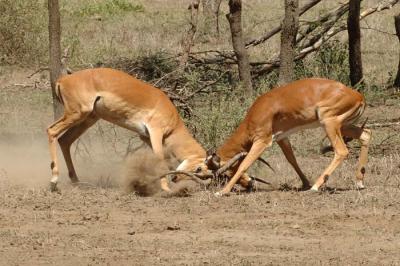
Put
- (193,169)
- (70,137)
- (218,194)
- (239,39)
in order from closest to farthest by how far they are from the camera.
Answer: (218,194) → (193,169) → (70,137) → (239,39)

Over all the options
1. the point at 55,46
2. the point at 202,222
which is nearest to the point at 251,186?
the point at 202,222

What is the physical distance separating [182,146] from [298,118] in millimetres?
1462

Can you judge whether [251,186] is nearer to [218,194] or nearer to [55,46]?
[218,194]

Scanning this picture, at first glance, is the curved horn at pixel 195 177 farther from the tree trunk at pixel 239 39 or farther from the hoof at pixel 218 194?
the tree trunk at pixel 239 39

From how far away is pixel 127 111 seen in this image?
38.5 feet

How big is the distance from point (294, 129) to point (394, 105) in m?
6.58

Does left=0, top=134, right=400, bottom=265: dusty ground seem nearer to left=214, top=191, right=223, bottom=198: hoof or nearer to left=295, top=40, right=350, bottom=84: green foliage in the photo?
left=214, top=191, right=223, bottom=198: hoof

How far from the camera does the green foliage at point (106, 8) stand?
98.0 feet

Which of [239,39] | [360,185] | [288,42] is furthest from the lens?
[239,39]

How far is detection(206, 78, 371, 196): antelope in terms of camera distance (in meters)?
11.3

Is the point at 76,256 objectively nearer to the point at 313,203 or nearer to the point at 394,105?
the point at 313,203

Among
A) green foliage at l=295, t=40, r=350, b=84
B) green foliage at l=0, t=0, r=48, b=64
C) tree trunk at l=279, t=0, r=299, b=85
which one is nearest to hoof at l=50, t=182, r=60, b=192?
tree trunk at l=279, t=0, r=299, b=85

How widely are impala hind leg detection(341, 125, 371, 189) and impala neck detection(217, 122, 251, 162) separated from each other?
1212 millimetres

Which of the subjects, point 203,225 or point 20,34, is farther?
point 20,34
